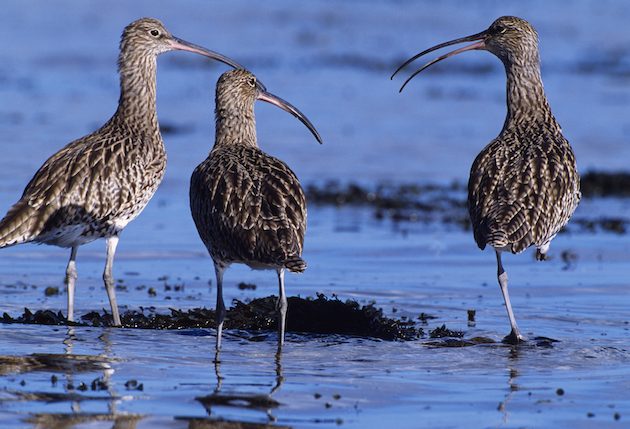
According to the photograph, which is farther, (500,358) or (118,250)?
(118,250)

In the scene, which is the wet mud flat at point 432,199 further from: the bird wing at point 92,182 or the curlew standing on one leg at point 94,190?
the bird wing at point 92,182

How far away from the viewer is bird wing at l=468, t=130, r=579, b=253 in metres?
9.55

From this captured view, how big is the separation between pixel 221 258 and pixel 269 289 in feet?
8.30

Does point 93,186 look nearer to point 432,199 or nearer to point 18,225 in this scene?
point 18,225

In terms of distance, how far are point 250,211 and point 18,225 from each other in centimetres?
208

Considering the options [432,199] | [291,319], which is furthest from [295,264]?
[432,199]

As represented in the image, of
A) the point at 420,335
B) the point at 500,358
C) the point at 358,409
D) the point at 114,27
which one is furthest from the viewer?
the point at 114,27

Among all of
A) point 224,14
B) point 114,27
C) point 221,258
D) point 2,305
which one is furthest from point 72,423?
point 224,14

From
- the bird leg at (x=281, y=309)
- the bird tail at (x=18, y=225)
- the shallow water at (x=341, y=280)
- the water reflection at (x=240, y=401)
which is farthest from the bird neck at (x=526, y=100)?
the water reflection at (x=240, y=401)

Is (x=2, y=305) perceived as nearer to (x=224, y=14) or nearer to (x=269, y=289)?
(x=269, y=289)

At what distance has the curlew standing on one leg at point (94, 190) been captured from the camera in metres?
10.1

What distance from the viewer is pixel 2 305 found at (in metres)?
10.6

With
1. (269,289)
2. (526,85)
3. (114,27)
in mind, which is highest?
(114,27)

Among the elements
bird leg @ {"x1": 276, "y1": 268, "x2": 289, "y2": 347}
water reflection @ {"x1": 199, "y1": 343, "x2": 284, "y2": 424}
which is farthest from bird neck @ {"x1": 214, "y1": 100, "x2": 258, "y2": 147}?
water reflection @ {"x1": 199, "y1": 343, "x2": 284, "y2": 424}
